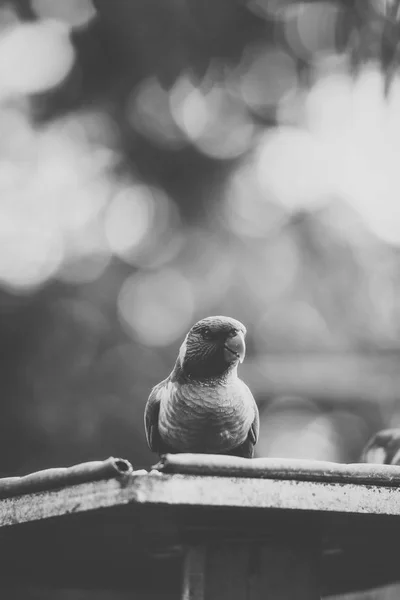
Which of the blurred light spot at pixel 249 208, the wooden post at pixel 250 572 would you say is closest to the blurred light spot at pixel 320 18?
the wooden post at pixel 250 572

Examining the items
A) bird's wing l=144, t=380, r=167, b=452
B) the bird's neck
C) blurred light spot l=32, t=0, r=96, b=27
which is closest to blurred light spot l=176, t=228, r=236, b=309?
blurred light spot l=32, t=0, r=96, b=27

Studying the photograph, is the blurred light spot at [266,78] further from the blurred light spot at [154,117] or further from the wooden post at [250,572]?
the wooden post at [250,572]

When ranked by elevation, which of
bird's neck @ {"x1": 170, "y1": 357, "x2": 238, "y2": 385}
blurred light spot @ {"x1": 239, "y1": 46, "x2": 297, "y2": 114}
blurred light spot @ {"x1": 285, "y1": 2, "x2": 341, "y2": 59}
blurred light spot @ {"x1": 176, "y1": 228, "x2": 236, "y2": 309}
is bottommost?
bird's neck @ {"x1": 170, "y1": 357, "x2": 238, "y2": 385}

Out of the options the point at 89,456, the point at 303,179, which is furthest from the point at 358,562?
the point at 303,179

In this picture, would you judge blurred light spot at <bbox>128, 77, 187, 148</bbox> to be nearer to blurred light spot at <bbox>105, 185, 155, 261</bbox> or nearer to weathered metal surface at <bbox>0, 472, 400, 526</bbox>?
Answer: blurred light spot at <bbox>105, 185, 155, 261</bbox>

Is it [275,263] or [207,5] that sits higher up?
[275,263]

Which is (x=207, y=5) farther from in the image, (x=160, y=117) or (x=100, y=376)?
(x=160, y=117)

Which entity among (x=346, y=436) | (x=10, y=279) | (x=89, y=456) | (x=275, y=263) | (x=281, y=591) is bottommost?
(x=281, y=591)

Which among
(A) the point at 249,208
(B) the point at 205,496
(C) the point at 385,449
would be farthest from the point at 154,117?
(B) the point at 205,496
